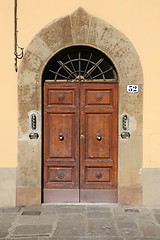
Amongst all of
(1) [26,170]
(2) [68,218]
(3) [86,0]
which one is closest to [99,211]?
(2) [68,218]

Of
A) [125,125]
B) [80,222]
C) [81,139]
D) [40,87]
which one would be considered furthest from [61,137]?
[80,222]

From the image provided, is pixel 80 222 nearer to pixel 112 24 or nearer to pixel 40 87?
pixel 40 87

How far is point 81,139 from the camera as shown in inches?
255

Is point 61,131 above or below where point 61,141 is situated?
above

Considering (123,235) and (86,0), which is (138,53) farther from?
(123,235)

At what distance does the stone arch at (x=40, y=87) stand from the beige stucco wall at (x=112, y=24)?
0.12 meters

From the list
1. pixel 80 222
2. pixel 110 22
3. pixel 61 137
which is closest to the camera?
pixel 80 222

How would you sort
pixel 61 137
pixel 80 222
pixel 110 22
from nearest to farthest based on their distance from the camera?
pixel 80 222 < pixel 110 22 < pixel 61 137

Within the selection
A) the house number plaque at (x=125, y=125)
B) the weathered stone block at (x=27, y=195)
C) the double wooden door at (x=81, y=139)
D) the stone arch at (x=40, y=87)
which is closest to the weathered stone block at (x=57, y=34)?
the stone arch at (x=40, y=87)

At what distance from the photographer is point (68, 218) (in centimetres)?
564

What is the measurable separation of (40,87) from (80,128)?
113cm

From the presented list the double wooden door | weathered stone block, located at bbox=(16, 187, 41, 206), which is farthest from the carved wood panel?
weathered stone block, located at bbox=(16, 187, 41, 206)

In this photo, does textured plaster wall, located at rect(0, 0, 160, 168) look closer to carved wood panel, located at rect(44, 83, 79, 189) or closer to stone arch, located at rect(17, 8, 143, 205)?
stone arch, located at rect(17, 8, 143, 205)

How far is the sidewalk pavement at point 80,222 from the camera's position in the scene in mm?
4941
